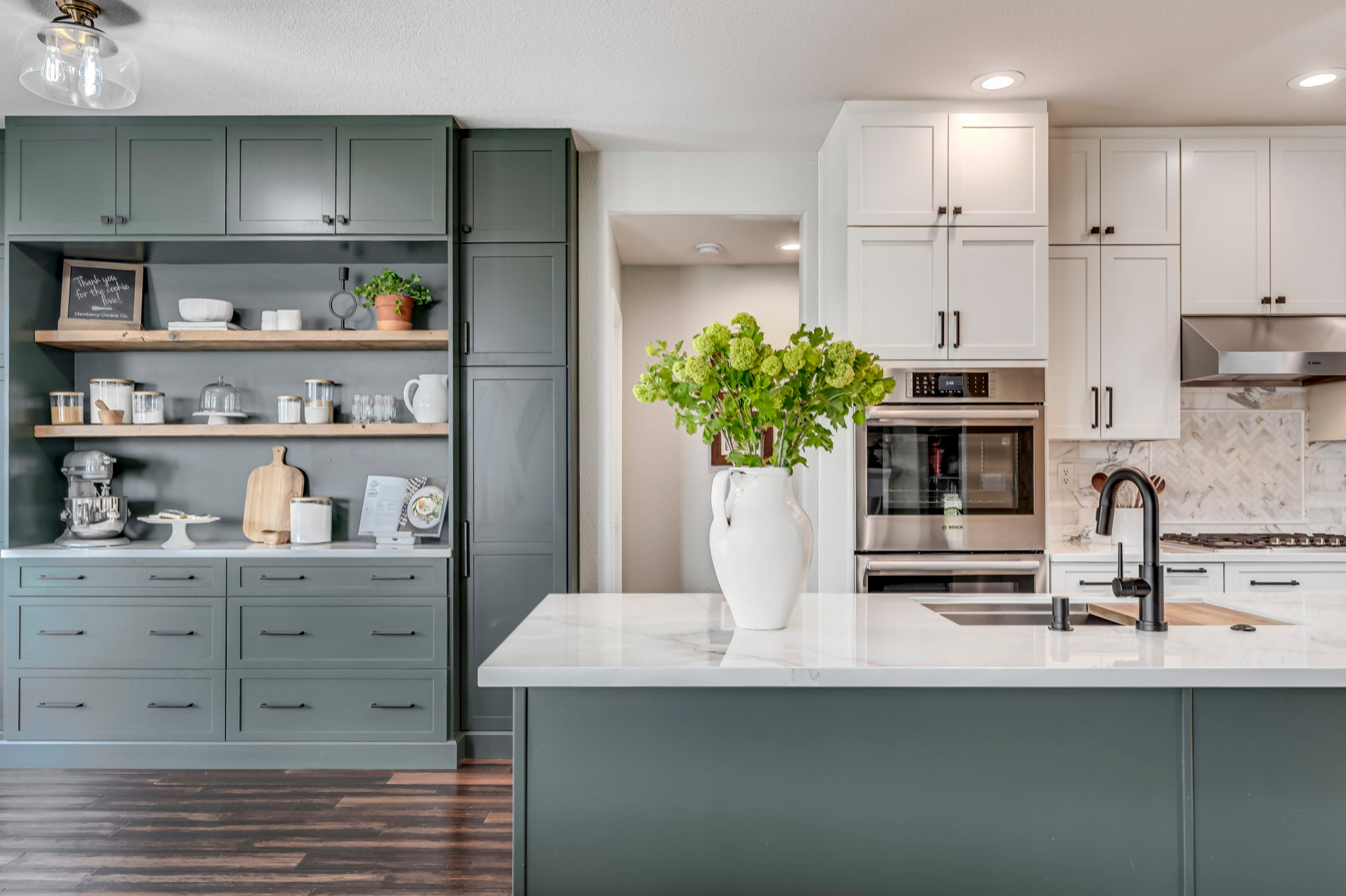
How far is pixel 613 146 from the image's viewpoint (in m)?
3.76

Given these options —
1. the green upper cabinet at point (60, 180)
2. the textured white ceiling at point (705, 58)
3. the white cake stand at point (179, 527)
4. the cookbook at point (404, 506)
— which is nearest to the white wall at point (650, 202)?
the textured white ceiling at point (705, 58)

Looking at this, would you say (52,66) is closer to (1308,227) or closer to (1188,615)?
(1188,615)

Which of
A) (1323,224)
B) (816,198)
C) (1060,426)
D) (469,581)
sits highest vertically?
(816,198)

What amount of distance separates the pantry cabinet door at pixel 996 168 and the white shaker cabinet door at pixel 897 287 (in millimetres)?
172

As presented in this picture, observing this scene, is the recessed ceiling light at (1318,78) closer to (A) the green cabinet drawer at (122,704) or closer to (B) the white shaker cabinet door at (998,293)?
(B) the white shaker cabinet door at (998,293)

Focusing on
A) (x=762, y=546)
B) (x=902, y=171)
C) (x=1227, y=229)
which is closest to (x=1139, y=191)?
(x=1227, y=229)

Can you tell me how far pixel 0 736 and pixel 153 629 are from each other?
2.61ft

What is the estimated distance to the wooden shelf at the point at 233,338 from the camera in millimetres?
3387

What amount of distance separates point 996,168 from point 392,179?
7.90ft

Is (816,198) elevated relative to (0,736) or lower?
elevated

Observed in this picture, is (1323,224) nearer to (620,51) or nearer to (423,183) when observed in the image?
(620,51)

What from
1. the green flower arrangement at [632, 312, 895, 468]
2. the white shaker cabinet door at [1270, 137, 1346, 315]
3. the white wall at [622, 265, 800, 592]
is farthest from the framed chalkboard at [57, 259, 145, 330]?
the white shaker cabinet door at [1270, 137, 1346, 315]

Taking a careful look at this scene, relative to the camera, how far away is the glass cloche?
11.5 feet

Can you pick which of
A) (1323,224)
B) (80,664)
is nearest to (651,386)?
(80,664)
